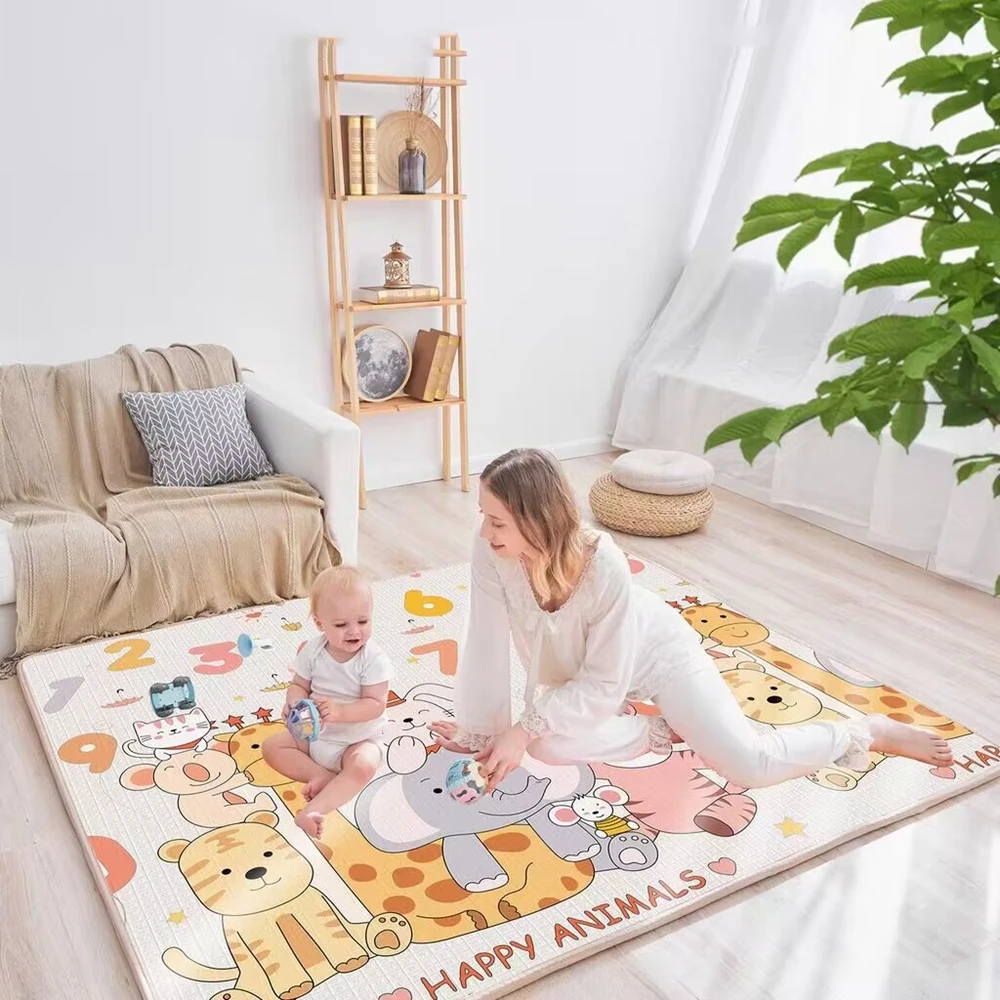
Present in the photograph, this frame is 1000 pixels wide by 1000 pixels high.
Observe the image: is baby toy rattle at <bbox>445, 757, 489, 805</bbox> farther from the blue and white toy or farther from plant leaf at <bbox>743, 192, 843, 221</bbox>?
plant leaf at <bbox>743, 192, 843, 221</bbox>

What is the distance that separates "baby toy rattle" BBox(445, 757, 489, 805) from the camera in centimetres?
227

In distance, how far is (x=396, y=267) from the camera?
4.11 metres

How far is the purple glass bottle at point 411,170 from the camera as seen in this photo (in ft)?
13.0

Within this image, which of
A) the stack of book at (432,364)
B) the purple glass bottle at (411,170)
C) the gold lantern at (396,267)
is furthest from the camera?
the stack of book at (432,364)

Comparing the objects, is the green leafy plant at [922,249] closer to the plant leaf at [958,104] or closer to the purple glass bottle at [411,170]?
the plant leaf at [958,104]

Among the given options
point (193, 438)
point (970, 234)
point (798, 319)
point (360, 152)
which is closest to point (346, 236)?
point (360, 152)

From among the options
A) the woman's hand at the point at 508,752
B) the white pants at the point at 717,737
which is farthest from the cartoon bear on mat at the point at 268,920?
the white pants at the point at 717,737

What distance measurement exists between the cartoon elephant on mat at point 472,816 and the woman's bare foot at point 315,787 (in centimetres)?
8

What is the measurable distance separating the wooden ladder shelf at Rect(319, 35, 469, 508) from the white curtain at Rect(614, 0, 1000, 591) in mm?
999

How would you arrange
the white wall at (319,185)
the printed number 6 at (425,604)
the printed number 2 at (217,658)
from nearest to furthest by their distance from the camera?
the printed number 2 at (217,658), the printed number 6 at (425,604), the white wall at (319,185)

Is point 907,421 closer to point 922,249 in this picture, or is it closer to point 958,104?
point 922,249

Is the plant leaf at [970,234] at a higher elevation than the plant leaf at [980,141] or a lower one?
lower

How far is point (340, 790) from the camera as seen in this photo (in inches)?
88.0

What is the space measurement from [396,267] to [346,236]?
0.73 ft
